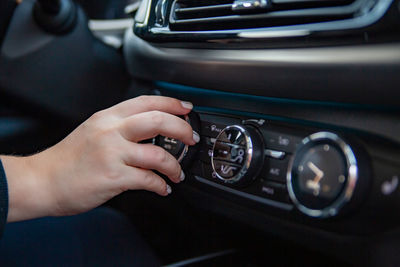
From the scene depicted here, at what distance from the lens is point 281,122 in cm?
56

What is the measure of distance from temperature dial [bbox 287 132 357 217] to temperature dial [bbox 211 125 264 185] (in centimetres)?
5

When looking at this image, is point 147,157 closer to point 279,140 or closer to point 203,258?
point 279,140

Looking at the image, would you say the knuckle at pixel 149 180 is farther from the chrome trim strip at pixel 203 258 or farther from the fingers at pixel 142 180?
the chrome trim strip at pixel 203 258

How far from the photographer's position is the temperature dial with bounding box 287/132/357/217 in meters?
0.46

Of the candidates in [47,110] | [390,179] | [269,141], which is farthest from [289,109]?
[47,110]

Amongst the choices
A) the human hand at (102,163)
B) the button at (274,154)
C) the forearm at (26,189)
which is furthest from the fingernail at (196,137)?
the forearm at (26,189)

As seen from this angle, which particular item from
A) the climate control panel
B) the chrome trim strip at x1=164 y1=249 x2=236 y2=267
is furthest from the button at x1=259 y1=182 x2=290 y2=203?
the chrome trim strip at x1=164 y1=249 x2=236 y2=267

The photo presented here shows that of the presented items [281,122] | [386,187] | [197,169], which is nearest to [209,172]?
Result: [197,169]

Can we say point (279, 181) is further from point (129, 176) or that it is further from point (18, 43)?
point (18, 43)

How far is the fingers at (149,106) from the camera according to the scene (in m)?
0.63

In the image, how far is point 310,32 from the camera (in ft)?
1.65

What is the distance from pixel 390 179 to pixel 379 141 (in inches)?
1.7

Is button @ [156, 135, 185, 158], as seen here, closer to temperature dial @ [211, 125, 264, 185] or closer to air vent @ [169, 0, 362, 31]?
temperature dial @ [211, 125, 264, 185]

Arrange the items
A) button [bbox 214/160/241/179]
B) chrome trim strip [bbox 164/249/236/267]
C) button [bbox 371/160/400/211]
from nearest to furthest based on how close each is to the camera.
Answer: button [bbox 371/160/400/211], button [bbox 214/160/241/179], chrome trim strip [bbox 164/249/236/267]
